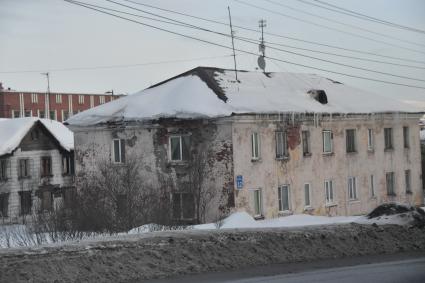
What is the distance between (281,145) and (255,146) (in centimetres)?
167

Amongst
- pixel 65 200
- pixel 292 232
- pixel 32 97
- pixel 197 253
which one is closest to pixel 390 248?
pixel 292 232

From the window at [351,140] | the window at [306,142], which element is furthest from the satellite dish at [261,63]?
the window at [306,142]

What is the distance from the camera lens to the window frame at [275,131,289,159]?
3011 centimetres

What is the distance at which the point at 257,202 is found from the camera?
1145 inches

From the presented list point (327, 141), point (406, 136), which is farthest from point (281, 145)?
point (406, 136)

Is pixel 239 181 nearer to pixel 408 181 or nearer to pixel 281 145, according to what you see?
pixel 281 145

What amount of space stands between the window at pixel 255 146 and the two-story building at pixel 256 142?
0.04 metres

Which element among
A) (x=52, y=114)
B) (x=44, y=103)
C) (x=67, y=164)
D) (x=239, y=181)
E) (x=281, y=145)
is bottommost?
(x=239, y=181)

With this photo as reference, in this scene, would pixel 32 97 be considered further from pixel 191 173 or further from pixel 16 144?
pixel 191 173

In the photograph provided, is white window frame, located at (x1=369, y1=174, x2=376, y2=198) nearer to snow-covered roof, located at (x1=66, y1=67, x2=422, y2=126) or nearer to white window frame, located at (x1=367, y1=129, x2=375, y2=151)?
white window frame, located at (x1=367, y1=129, x2=375, y2=151)

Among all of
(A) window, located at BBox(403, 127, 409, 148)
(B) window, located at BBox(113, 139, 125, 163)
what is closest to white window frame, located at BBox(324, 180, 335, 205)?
(A) window, located at BBox(403, 127, 409, 148)

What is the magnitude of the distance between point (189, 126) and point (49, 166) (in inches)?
942

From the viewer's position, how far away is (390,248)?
12.1 meters

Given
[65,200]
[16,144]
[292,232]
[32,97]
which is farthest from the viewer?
[32,97]
